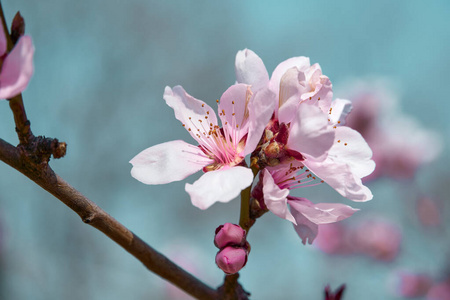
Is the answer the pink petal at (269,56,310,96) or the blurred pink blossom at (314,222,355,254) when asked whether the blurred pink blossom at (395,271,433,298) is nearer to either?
the blurred pink blossom at (314,222,355,254)

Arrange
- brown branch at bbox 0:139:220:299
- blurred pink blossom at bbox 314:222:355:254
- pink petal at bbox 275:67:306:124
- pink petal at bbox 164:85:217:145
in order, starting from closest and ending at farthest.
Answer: brown branch at bbox 0:139:220:299
pink petal at bbox 275:67:306:124
pink petal at bbox 164:85:217:145
blurred pink blossom at bbox 314:222:355:254

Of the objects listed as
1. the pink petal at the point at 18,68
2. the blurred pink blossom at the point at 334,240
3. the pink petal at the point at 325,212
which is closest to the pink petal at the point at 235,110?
the pink petal at the point at 325,212

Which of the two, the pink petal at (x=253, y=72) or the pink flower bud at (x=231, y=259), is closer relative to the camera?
the pink flower bud at (x=231, y=259)

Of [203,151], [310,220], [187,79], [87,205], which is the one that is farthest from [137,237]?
[187,79]

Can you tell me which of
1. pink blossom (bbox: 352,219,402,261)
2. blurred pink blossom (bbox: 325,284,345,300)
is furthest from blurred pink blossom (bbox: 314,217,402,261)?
blurred pink blossom (bbox: 325,284,345,300)

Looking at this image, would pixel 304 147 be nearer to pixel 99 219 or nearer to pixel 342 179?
pixel 342 179

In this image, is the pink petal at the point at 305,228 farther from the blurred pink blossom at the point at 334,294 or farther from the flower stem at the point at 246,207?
the blurred pink blossom at the point at 334,294
